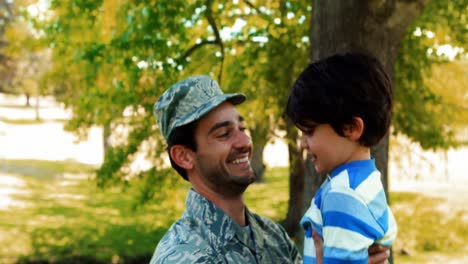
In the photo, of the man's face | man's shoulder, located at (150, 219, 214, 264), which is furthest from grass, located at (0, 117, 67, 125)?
man's shoulder, located at (150, 219, 214, 264)

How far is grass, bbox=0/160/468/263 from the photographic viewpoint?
43.5 feet

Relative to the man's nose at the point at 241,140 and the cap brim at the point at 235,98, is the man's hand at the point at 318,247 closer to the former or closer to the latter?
the man's nose at the point at 241,140

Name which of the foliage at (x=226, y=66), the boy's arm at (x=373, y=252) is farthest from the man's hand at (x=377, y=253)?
the foliage at (x=226, y=66)

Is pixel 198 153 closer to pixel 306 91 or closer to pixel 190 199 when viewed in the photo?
pixel 190 199

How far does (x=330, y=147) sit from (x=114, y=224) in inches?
565

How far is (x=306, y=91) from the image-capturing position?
7.69 ft

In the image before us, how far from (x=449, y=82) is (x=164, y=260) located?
351 inches

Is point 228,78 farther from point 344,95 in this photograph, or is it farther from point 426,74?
point 344,95

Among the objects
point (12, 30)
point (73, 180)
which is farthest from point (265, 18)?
point (73, 180)

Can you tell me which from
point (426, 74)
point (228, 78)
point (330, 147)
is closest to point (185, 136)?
point (330, 147)

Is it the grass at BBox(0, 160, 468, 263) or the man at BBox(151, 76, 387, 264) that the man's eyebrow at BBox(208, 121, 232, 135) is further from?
the grass at BBox(0, 160, 468, 263)

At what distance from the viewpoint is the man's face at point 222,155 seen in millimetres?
2748

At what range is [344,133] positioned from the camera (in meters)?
2.35

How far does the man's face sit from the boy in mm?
412
